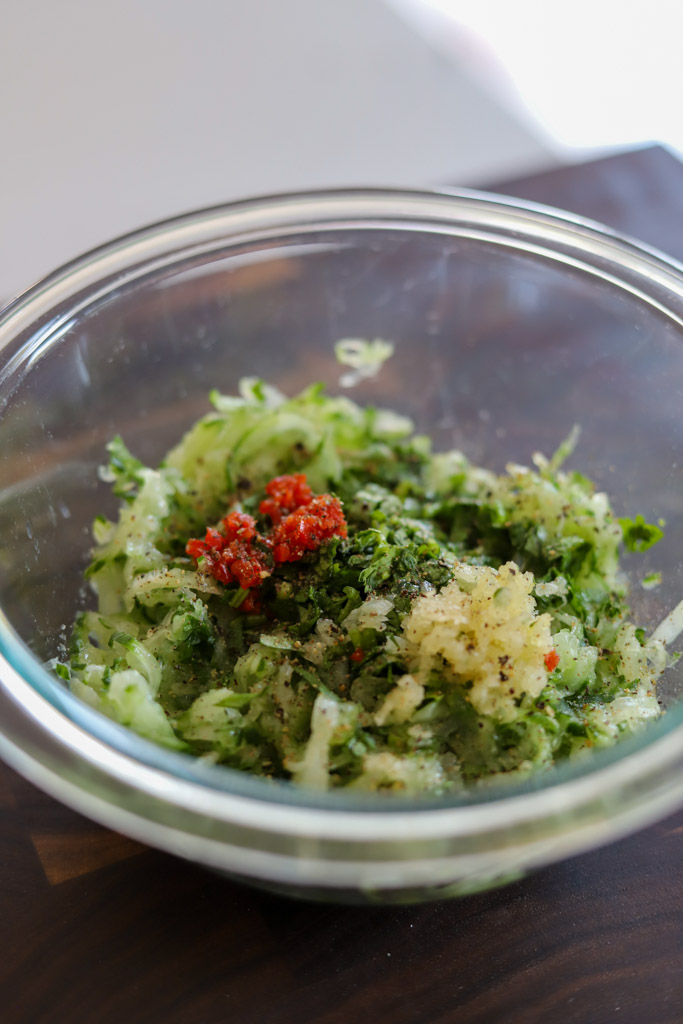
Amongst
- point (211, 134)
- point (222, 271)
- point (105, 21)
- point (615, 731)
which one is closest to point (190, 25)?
point (105, 21)

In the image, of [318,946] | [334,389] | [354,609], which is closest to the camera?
[318,946]

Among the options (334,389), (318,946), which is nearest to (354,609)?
(318,946)

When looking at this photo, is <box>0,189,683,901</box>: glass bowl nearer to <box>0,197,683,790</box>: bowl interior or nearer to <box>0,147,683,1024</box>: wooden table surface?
<box>0,197,683,790</box>: bowl interior

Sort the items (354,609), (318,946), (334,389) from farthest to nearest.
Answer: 1. (334,389)
2. (354,609)
3. (318,946)

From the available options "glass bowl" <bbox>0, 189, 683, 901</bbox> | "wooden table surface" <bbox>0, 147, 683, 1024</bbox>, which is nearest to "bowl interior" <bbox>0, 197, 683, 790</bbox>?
"glass bowl" <bbox>0, 189, 683, 901</bbox>

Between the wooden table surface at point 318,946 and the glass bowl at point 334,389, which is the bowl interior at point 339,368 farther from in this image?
the wooden table surface at point 318,946

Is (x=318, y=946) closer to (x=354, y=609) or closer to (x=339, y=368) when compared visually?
(x=354, y=609)

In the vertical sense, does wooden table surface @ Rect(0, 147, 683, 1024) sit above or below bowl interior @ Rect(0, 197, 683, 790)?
below
